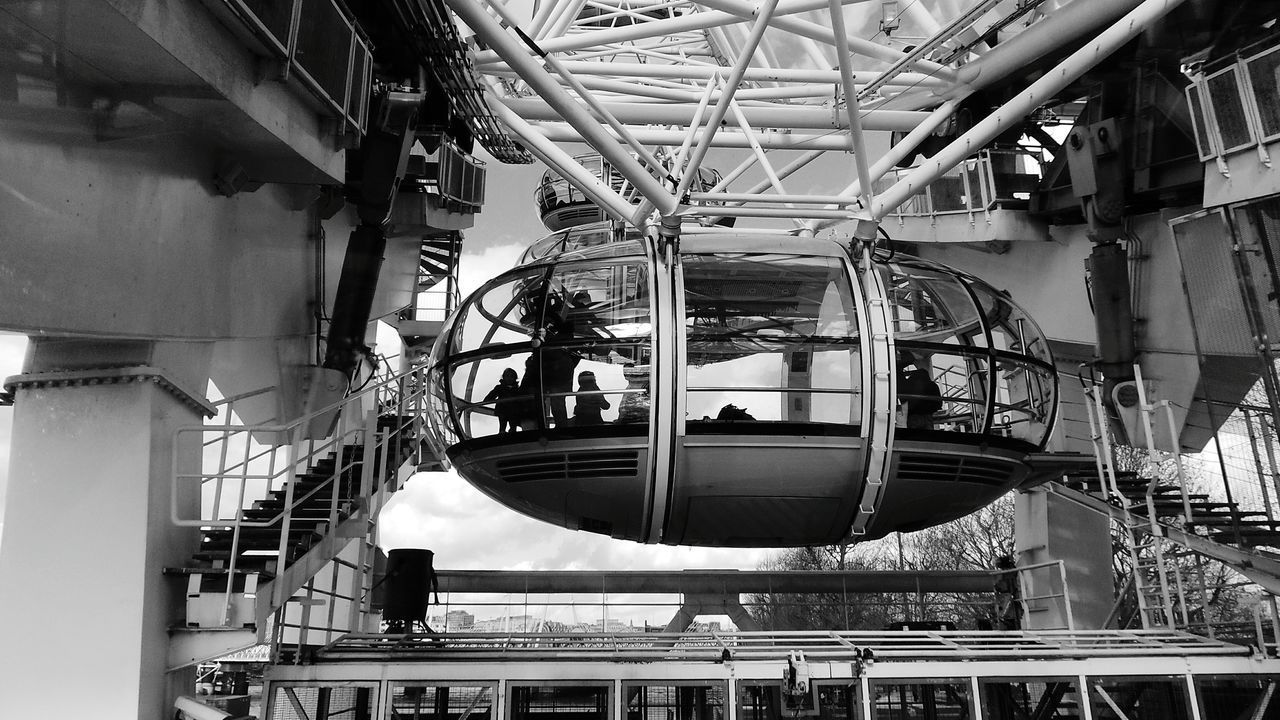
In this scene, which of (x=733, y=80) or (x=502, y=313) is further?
(x=733, y=80)

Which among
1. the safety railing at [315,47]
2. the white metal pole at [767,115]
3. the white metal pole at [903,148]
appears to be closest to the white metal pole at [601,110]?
the safety railing at [315,47]

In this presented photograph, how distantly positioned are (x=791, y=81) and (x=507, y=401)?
27.6 ft

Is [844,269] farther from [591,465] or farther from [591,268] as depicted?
[591,465]

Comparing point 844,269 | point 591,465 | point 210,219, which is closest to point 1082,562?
point 844,269

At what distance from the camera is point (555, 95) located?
362 inches

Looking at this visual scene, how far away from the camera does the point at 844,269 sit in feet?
27.1

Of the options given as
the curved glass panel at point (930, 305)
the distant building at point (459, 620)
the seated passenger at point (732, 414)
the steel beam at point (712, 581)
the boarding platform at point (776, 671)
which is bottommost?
→ the boarding platform at point (776, 671)

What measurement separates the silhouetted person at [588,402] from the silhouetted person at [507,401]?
1.90ft

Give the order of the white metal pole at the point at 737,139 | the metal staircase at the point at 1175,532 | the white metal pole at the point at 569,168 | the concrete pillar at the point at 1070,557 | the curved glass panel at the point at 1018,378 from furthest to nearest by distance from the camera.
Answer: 1. the concrete pillar at the point at 1070,557
2. the white metal pole at the point at 737,139
3. the metal staircase at the point at 1175,532
4. the white metal pole at the point at 569,168
5. the curved glass panel at the point at 1018,378

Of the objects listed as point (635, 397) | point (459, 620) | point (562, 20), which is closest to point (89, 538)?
point (635, 397)

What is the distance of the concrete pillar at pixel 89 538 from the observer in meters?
8.14

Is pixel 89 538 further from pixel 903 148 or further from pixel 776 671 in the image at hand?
Result: pixel 903 148

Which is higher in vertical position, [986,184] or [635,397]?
[986,184]

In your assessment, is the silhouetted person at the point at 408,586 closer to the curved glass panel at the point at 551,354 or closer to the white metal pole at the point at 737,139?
the curved glass panel at the point at 551,354
